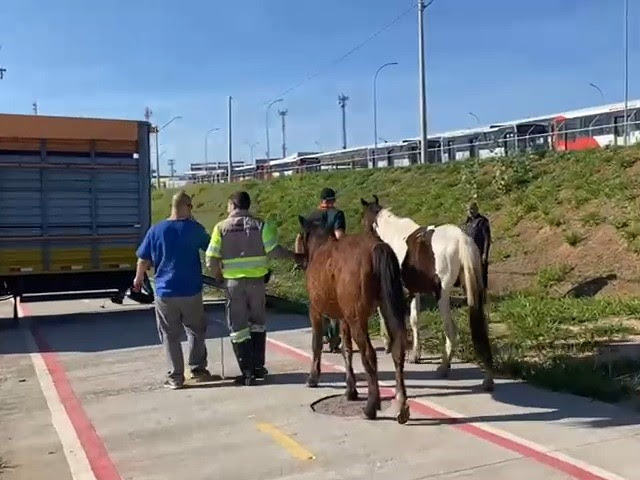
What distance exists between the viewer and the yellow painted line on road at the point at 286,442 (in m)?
6.08

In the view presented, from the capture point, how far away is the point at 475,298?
7.89 m

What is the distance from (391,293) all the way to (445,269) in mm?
1745

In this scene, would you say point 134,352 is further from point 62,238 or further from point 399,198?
point 399,198

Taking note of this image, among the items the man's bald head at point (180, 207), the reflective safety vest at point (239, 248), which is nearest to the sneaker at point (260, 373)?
the reflective safety vest at point (239, 248)

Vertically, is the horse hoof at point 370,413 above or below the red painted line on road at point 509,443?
above

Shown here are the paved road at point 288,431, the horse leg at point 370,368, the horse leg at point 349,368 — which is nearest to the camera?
the paved road at point 288,431

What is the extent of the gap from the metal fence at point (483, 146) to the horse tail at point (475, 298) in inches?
687

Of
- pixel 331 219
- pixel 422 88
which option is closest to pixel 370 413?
pixel 331 219

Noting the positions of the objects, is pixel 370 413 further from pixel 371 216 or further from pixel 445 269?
pixel 371 216

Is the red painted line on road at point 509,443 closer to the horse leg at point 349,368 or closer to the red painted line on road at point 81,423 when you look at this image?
the horse leg at point 349,368

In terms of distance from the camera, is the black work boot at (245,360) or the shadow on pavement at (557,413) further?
the black work boot at (245,360)

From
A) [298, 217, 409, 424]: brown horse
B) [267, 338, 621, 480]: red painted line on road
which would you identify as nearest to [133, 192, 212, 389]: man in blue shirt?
[298, 217, 409, 424]: brown horse

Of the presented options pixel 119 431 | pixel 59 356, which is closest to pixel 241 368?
pixel 119 431

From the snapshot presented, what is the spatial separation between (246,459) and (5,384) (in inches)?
176
